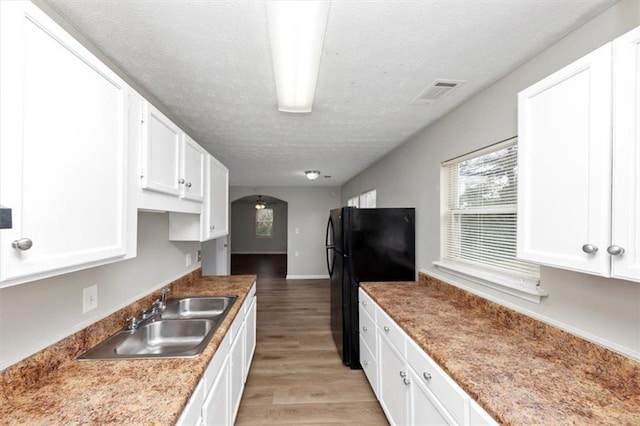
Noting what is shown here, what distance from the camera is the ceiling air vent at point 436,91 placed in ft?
6.03

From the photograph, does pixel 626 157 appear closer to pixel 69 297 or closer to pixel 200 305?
pixel 69 297

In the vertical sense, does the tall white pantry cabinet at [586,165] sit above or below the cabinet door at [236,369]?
above

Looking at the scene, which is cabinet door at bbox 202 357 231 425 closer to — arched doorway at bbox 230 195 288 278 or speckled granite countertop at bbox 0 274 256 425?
speckled granite countertop at bbox 0 274 256 425

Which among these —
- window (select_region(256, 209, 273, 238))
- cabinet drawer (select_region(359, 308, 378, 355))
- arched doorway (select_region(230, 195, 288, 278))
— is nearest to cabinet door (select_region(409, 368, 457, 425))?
cabinet drawer (select_region(359, 308, 378, 355))

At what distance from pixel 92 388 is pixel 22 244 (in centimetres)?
67

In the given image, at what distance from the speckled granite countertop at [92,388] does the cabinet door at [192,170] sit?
0.89 metres

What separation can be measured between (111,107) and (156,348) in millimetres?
1395

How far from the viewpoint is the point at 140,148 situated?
4.32 feet

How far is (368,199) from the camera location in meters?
5.14

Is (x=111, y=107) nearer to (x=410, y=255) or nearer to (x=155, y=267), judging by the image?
(x=155, y=267)

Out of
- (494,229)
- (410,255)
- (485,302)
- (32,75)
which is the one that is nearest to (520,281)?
(485,302)

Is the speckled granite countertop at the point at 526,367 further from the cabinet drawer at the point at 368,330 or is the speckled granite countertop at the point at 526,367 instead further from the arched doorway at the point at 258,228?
the arched doorway at the point at 258,228

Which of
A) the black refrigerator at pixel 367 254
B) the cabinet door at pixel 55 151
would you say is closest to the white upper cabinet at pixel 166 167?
the cabinet door at pixel 55 151

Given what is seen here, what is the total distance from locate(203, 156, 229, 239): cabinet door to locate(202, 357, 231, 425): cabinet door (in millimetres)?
1090
